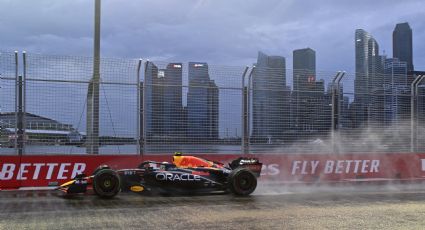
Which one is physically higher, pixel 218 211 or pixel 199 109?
pixel 199 109

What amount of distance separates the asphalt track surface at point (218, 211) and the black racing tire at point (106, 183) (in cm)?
22

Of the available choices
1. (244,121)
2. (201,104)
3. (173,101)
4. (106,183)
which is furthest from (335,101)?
(106,183)

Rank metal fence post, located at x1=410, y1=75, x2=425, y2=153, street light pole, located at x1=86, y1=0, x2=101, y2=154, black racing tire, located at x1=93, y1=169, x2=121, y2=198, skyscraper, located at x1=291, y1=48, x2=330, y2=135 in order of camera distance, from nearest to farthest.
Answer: black racing tire, located at x1=93, y1=169, x2=121, y2=198, street light pole, located at x1=86, y1=0, x2=101, y2=154, skyscraper, located at x1=291, y1=48, x2=330, y2=135, metal fence post, located at x1=410, y1=75, x2=425, y2=153

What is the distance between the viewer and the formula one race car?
11.9 m

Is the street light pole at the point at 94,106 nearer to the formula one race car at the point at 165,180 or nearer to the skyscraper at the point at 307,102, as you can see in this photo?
the formula one race car at the point at 165,180

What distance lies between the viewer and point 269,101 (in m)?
17.3

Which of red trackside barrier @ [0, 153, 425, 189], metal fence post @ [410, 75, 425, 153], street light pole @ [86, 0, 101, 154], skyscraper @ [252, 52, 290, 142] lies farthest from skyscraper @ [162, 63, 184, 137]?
metal fence post @ [410, 75, 425, 153]

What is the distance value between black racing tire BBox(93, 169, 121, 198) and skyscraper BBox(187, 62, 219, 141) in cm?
461

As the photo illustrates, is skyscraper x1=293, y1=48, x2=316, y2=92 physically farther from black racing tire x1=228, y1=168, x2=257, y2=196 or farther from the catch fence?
black racing tire x1=228, y1=168, x2=257, y2=196

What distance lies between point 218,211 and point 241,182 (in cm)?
294

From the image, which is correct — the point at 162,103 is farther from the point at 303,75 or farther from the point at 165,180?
the point at 303,75

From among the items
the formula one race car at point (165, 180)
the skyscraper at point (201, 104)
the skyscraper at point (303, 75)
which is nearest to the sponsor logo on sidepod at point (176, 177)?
the formula one race car at point (165, 180)

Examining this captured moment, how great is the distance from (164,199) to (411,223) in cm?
524

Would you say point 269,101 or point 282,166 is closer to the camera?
point 282,166
